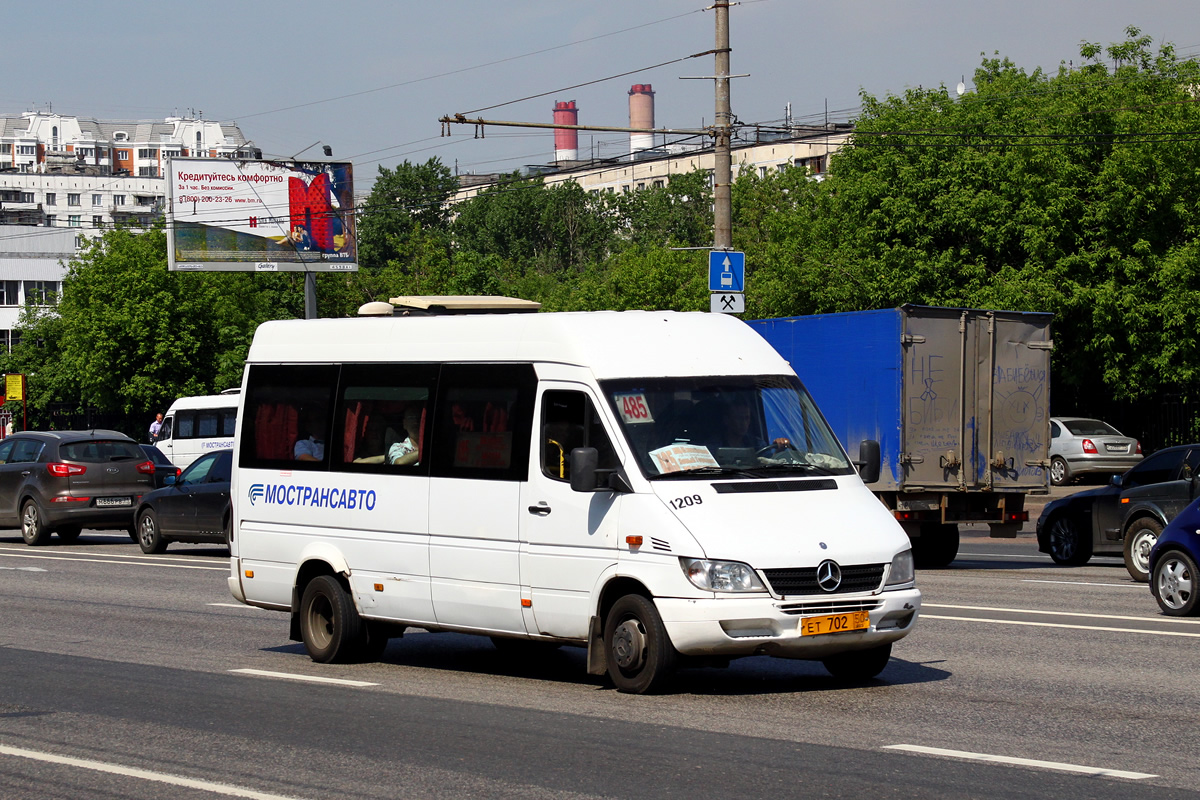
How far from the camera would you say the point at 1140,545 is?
56.3 feet

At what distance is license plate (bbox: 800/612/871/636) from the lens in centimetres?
891

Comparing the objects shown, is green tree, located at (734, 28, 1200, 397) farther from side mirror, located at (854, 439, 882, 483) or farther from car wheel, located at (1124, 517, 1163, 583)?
side mirror, located at (854, 439, 882, 483)

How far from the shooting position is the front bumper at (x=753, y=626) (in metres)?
8.82

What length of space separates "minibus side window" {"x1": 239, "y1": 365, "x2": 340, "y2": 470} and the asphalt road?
1.48 meters

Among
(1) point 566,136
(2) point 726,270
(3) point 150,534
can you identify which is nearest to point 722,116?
(2) point 726,270

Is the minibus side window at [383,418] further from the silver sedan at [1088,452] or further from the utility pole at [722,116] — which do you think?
the silver sedan at [1088,452]

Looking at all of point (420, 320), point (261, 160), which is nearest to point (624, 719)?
point (420, 320)

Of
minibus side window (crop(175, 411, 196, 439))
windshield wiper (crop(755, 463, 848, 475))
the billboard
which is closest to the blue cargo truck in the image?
windshield wiper (crop(755, 463, 848, 475))

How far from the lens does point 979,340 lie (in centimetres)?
1936

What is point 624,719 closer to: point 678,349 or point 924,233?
point 678,349

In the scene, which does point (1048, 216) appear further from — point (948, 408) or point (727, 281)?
point (948, 408)

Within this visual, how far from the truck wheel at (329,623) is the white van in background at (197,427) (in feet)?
103

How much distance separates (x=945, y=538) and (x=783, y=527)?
11.6 meters

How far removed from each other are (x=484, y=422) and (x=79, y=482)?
17107mm
